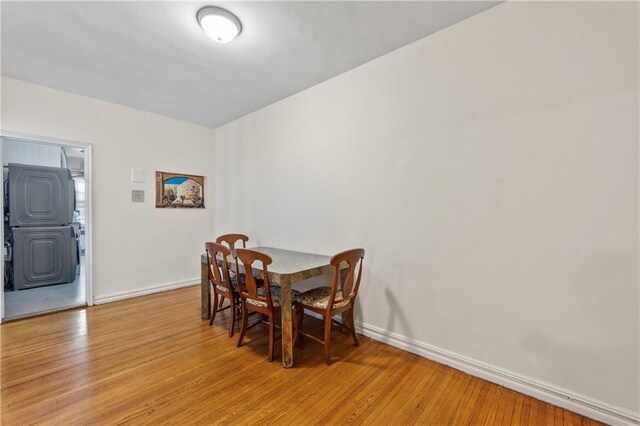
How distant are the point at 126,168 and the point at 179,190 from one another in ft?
2.50

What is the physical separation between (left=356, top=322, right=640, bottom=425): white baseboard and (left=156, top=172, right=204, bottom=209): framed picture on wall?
142 inches

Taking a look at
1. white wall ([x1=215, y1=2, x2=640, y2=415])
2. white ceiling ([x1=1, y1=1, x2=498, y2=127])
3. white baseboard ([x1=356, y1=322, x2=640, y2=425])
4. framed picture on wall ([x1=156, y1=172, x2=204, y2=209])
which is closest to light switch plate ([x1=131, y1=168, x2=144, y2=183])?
framed picture on wall ([x1=156, y1=172, x2=204, y2=209])

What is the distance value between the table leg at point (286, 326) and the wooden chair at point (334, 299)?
0.21m

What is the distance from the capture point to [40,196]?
4383 mm

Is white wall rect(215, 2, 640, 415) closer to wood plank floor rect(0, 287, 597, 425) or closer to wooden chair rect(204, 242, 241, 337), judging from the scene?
wood plank floor rect(0, 287, 597, 425)

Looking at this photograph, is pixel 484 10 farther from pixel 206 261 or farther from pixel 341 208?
pixel 206 261

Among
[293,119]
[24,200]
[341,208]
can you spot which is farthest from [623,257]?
[24,200]

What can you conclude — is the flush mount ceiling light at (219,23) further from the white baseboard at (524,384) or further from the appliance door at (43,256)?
the appliance door at (43,256)

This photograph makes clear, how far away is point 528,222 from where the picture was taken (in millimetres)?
1849

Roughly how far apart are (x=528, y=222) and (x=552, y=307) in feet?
1.84

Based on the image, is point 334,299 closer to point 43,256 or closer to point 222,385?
point 222,385

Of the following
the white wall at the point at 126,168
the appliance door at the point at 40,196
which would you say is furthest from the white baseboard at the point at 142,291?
the appliance door at the point at 40,196

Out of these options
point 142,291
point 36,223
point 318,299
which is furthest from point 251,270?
point 36,223

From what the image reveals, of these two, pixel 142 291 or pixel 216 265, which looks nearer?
pixel 216 265
